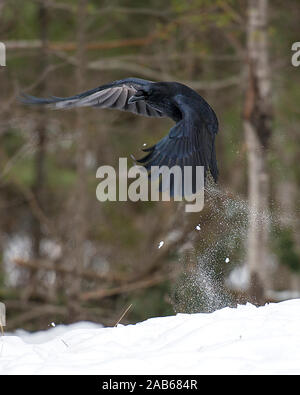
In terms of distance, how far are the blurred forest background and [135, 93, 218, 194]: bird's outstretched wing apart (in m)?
0.71

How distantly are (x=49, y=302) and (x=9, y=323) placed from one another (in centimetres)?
88

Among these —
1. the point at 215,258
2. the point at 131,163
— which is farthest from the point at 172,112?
the point at 131,163

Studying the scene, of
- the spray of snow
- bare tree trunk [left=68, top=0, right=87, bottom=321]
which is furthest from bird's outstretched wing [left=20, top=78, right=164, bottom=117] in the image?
bare tree trunk [left=68, top=0, right=87, bottom=321]

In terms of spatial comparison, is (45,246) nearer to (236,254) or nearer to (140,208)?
(140,208)

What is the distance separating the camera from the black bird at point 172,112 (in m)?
4.14

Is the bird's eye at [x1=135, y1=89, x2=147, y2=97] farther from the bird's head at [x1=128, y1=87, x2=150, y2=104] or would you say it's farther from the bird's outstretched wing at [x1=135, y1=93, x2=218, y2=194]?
the bird's outstretched wing at [x1=135, y1=93, x2=218, y2=194]

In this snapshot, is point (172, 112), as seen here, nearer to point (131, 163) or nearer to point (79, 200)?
point (79, 200)

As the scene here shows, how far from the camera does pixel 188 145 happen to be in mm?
4277

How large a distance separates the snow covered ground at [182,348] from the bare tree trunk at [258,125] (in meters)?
3.75

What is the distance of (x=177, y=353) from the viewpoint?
139 inches

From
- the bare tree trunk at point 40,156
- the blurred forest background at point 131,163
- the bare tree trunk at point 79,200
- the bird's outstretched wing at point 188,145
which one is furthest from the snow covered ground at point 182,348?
the bare tree trunk at point 40,156

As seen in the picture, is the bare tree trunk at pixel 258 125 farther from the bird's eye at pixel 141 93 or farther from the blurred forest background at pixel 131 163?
the bird's eye at pixel 141 93

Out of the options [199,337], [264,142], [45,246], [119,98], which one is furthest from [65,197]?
[199,337]

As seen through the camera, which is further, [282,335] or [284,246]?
[284,246]
